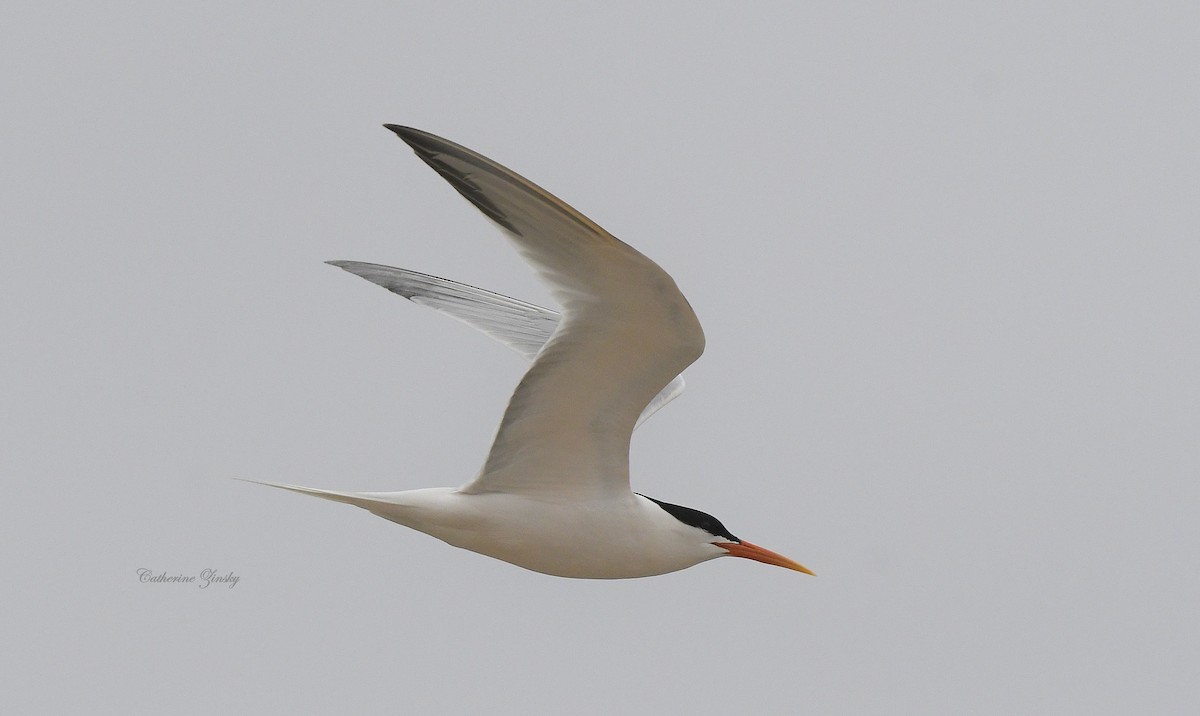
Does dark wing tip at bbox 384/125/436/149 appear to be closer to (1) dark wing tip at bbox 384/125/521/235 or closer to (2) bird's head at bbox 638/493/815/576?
(1) dark wing tip at bbox 384/125/521/235

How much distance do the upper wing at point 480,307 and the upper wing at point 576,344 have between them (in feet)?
3.34

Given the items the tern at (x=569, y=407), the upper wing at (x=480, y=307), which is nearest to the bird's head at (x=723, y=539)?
the tern at (x=569, y=407)

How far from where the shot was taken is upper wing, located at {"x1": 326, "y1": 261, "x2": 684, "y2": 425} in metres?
7.12

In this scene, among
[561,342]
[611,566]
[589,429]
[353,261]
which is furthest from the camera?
[353,261]

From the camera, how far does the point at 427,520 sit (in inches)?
236

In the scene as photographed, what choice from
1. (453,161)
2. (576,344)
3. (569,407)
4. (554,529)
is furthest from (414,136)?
(554,529)

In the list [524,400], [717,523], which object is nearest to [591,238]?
[524,400]

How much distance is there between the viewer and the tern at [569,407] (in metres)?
4.88

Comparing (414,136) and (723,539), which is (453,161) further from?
(723,539)

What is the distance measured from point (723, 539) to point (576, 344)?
5.71ft

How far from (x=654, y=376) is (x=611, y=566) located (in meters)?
1.20

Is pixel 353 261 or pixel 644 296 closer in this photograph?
pixel 644 296

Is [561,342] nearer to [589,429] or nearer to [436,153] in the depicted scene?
[589,429]

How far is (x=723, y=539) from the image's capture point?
672 centimetres
